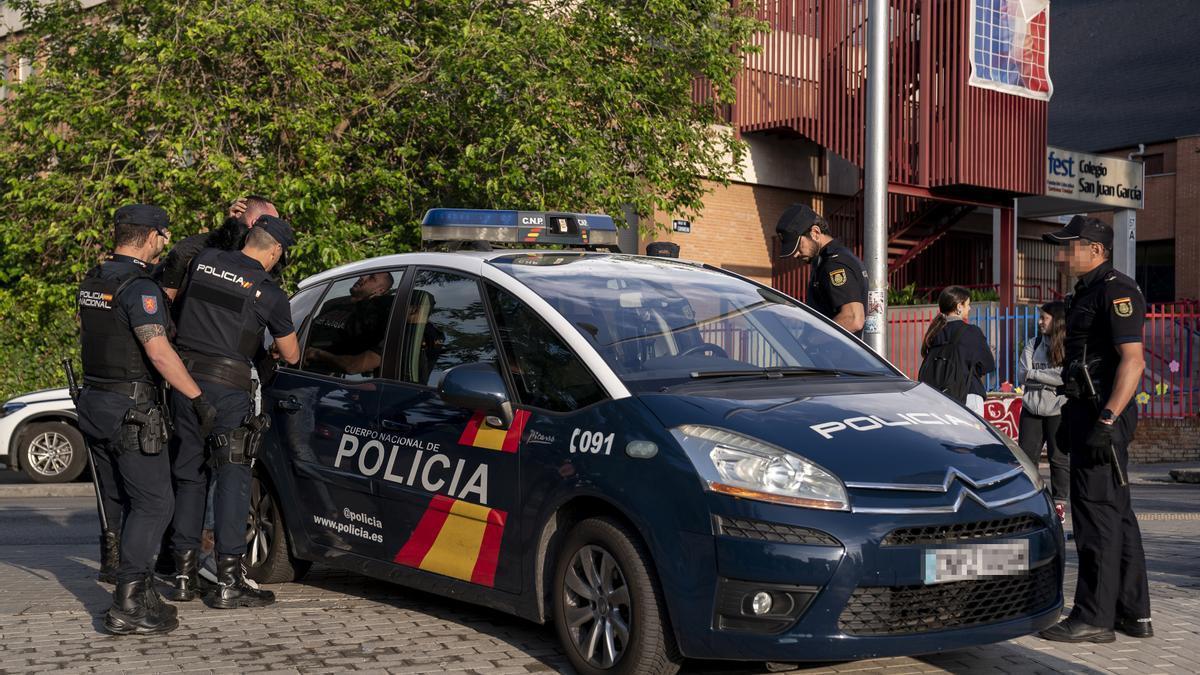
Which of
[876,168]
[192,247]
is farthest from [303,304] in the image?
[876,168]

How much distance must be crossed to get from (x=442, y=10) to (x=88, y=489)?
6.82m

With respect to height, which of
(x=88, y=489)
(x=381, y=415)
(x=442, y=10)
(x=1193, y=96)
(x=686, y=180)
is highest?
(x=1193, y=96)

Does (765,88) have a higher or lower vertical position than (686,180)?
higher

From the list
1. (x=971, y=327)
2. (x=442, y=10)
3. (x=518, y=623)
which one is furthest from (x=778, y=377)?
(x=442, y=10)

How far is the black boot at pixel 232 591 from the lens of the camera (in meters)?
6.45

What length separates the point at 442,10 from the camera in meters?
16.1

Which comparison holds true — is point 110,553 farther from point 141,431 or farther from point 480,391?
point 480,391

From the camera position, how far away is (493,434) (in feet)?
17.9

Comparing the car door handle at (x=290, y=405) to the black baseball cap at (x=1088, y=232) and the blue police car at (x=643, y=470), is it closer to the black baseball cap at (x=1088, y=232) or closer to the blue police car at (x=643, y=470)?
the blue police car at (x=643, y=470)

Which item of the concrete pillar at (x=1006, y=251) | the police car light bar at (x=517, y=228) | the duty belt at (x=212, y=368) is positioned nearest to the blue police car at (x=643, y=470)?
the duty belt at (x=212, y=368)

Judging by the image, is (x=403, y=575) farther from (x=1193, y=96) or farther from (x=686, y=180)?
(x=1193, y=96)

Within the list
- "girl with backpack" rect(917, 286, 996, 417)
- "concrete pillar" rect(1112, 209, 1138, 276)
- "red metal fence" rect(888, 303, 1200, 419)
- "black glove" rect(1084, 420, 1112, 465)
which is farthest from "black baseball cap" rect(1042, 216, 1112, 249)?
"concrete pillar" rect(1112, 209, 1138, 276)

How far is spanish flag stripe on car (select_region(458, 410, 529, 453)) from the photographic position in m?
5.33

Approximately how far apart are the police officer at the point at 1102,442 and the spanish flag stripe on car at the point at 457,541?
7.94ft
